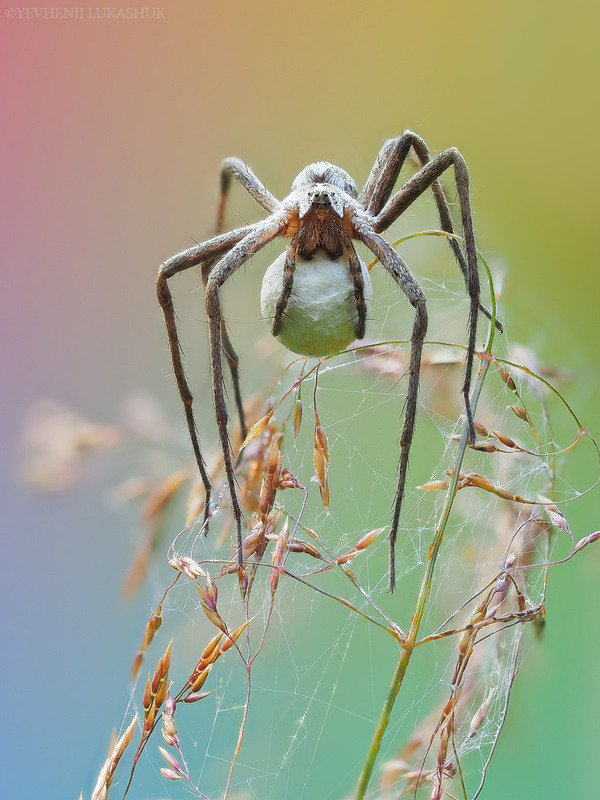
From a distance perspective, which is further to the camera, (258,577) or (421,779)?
(258,577)

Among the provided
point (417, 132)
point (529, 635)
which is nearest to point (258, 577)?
point (529, 635)

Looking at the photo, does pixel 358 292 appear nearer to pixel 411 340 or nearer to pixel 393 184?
pixel 411 340

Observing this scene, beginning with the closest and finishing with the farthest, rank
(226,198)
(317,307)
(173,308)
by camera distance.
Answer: (317,307) → (173,308) → (226,198)

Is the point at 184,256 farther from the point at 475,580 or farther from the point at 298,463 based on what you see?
the point at 475,580

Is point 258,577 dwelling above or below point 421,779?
above

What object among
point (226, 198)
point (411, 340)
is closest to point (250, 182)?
point (226, 198)

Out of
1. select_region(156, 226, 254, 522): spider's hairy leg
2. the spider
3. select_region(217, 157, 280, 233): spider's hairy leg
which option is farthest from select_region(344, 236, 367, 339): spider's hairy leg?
select_region(217, 157, 280, 233): spider's hairy leg

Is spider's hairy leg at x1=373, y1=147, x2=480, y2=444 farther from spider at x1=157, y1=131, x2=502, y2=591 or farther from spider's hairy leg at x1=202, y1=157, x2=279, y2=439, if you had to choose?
spider's hairy leg at x1=202, y1=157, x2=279, y2=439

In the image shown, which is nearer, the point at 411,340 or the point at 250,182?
the point at 411,340
